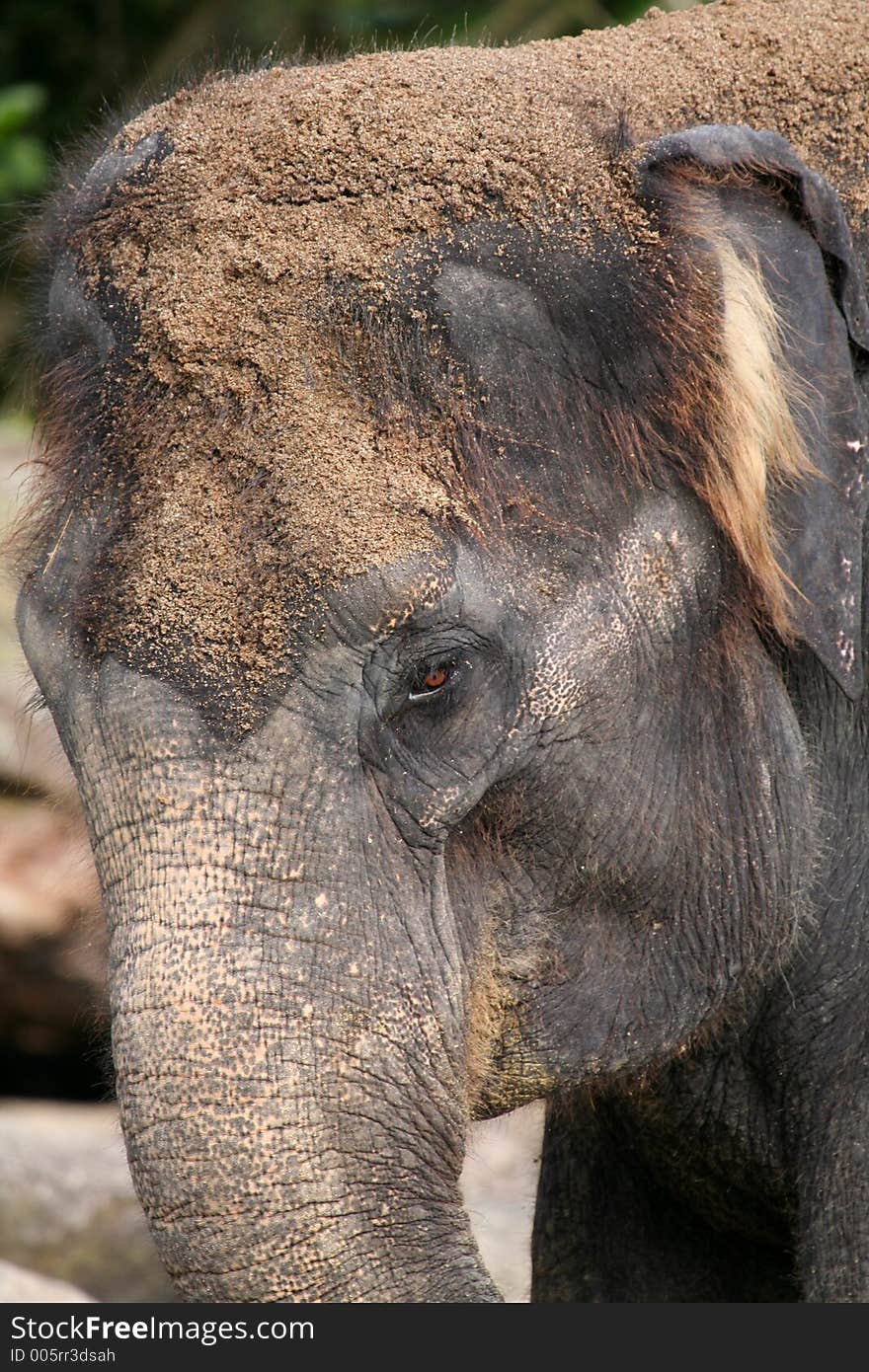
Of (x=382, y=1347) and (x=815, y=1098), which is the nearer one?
(x=382, y=1347)

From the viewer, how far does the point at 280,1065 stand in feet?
6.41

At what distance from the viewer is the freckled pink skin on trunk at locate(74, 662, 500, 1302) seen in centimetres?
194

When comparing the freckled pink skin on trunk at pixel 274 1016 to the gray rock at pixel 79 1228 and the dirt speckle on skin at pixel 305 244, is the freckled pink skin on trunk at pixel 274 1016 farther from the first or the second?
the gray rock at pixel 79 1228

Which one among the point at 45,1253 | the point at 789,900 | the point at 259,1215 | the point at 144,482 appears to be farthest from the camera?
the point at 45,1253

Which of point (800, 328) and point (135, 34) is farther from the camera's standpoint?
point (135, 34)

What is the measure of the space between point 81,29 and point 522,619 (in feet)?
32.8

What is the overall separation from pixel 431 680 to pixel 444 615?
3.3 inches

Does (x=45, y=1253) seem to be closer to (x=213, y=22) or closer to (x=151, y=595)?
(x=151, y=595)

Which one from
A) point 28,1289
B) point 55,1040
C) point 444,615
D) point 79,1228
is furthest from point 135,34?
point 444,615

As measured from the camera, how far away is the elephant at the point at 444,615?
6.57 ft

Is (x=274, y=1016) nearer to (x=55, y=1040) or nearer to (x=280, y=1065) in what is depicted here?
(x=280, y=1065)

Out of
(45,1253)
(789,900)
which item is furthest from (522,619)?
(45,1253)

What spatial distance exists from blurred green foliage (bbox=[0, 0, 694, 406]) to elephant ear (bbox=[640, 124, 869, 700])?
22.2 ft

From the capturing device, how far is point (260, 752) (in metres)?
2.01
